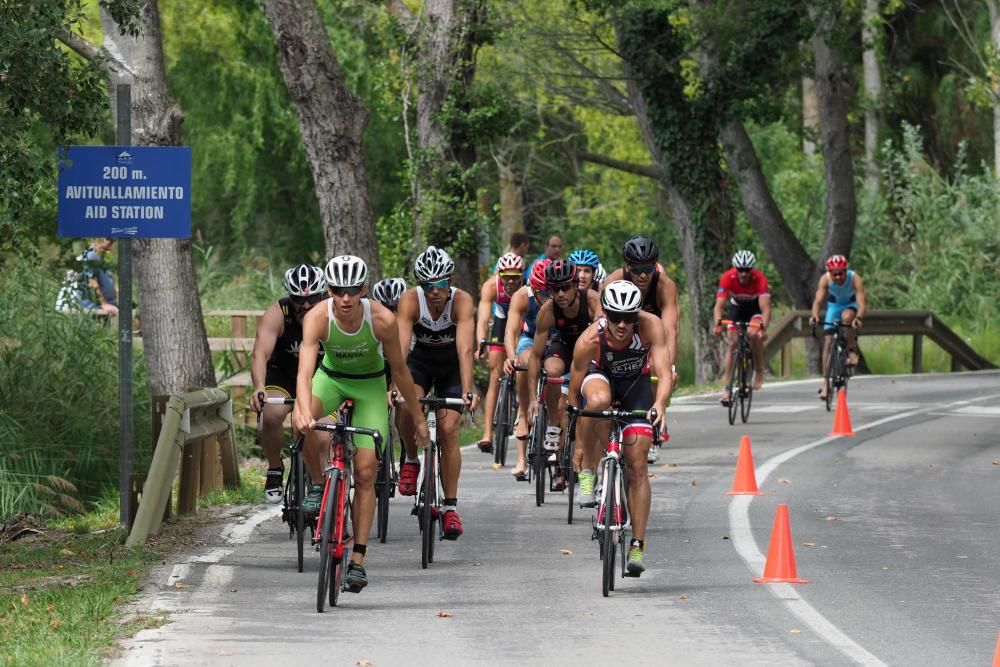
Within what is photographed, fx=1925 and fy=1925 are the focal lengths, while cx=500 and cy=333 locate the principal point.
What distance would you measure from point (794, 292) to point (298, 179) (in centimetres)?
1234

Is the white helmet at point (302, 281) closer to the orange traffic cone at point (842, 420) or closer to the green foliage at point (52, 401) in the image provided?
the green foliage at point (52, 401)

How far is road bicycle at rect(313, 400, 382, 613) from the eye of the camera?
996cm

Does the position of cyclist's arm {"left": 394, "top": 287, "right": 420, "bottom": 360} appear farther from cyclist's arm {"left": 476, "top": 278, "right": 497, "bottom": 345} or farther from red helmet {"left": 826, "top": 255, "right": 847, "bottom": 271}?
red helmet {"left": 826, "top": 255, "right": 847, "bottom": 271}

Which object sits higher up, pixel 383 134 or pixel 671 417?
pixel 383 134

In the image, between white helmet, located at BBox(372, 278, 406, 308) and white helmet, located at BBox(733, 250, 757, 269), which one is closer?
white helmet, located at BBox(372, 278, 406, 308)

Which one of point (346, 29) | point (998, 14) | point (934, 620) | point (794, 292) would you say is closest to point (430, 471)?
point (934, 620)

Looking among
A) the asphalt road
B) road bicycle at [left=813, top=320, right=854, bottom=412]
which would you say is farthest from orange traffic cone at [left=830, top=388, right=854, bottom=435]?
the asphalt road

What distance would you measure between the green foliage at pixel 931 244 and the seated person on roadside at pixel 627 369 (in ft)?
95.7

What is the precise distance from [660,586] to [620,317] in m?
1.58

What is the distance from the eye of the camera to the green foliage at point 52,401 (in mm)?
16781

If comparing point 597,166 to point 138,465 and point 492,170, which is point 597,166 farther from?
point 138,465

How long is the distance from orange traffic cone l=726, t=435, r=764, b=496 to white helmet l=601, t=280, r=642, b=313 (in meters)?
4.55

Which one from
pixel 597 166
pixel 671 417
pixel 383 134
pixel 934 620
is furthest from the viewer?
pixel 597 166

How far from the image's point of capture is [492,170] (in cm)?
4341
